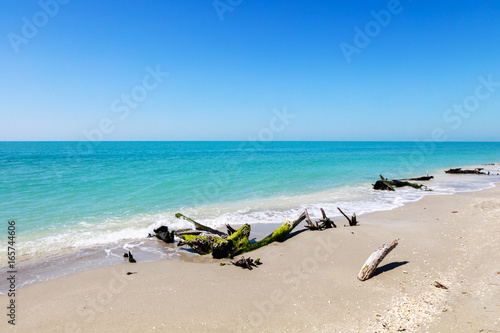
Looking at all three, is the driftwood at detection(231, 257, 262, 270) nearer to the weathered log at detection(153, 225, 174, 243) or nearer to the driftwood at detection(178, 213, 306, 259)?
the driftwood at detection(178, 213, 306, 259)

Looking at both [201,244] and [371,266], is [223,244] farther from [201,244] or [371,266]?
[371,266]

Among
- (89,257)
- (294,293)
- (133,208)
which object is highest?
(294,293)

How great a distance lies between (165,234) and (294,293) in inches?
271

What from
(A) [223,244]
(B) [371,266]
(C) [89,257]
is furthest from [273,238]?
(C) [89,257]

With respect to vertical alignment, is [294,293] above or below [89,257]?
above

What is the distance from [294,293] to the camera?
6.90 metres

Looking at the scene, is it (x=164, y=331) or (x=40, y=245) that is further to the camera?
(x=40, y=245)

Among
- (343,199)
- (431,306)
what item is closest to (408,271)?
(431,306)

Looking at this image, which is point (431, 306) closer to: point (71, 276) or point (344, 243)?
point (344, 243)

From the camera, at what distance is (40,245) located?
36.3 ft

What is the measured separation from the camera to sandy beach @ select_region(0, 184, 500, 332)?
5680 millimetres

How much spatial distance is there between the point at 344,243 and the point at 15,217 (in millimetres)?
17535

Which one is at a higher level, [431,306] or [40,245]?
[431,306]

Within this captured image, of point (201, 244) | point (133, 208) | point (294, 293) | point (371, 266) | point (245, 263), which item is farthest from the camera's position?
point (133, 208)
